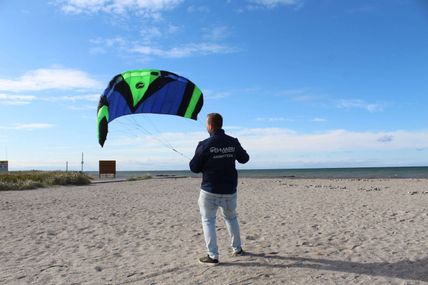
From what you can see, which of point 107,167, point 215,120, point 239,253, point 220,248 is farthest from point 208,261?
point 107,167

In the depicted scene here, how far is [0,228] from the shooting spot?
8.27 meters

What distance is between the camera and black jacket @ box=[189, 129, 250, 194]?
16.9 ft

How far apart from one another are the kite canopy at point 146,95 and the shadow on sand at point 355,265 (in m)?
3.84

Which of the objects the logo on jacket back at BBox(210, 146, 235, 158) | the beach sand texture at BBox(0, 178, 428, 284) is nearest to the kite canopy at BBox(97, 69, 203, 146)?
the beach sand texture at BBox(0, 178, 428, 284)

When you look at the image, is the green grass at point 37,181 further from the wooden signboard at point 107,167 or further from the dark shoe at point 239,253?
the dark shoe at point 239,253

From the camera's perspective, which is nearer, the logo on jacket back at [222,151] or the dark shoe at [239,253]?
the logo on jacket back at [222,151]

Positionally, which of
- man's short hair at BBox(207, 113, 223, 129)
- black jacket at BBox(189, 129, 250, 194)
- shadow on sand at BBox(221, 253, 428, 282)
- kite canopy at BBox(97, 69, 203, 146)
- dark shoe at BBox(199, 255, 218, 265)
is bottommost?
shadow on sand at BBox(221, 253, 428, 282)

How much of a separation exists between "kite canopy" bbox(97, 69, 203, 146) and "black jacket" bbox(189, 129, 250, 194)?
10.0ft

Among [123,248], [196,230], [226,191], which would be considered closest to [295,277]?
[226,191]

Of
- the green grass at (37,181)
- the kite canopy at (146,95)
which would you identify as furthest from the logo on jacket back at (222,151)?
the green grass at (37,181)

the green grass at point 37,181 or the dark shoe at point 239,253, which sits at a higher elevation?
the green grass at point 37,181

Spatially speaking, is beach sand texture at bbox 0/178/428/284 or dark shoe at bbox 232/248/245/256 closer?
beach sand texture at bbox 0/178/428/284

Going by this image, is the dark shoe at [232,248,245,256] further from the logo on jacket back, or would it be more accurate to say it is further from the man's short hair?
the man's short hair

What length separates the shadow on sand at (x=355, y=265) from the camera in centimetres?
469
